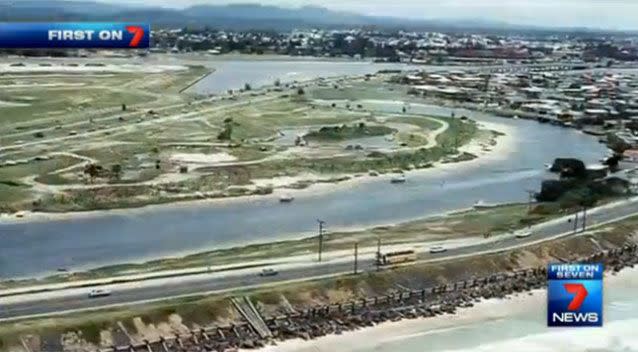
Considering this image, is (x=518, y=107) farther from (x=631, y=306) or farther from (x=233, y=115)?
(x=631, y=306)

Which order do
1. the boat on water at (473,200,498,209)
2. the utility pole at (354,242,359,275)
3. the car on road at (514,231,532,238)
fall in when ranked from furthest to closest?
the boat on water at (473,200,498,209) → the car on road at (514,231,532,238) → the utility pole at (354,242,359,275)

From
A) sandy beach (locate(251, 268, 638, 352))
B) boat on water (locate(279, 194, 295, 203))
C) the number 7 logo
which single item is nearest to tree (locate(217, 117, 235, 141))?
boat on water (locate(279, 194, 295, 203))

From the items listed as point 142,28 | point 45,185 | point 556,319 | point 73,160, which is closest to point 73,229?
point 45,185

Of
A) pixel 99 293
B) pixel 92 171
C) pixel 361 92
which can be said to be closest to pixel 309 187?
pixel 92 171

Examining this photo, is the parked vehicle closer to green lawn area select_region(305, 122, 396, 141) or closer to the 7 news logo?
the 7 news logo

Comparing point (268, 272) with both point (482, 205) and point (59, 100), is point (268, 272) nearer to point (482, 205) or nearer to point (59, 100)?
point (482, 205)
